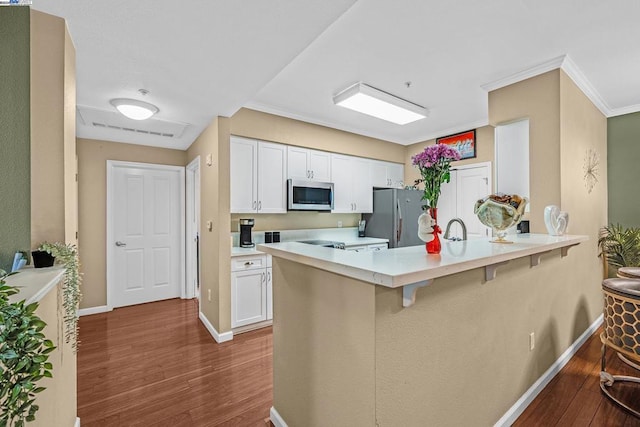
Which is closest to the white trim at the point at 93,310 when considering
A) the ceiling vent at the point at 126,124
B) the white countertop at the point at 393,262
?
the ceiling vent at the point at 126,124

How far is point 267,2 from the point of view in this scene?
149 cm

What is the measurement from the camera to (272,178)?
3.65m

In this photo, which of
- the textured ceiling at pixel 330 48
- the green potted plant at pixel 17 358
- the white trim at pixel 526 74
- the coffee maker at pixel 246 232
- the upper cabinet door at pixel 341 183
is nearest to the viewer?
the green potted plant at pixel 17 358

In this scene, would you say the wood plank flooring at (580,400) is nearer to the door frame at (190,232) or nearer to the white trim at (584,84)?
the white trim at (584,84)

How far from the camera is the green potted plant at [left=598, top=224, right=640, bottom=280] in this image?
322 centimetres

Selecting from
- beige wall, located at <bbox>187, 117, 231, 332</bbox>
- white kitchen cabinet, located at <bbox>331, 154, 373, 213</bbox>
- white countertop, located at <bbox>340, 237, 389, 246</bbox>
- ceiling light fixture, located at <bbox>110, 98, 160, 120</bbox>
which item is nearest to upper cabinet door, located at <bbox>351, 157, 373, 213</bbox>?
white kitchen cabinet, located at <bbox>331, 154, 373, 213</bbox>

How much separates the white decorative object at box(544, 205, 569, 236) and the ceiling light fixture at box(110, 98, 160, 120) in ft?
11.9

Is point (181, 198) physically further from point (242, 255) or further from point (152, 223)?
point (242, 255)

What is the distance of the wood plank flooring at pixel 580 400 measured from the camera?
184cm

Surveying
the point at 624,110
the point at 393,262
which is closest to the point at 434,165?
the point at 393,262

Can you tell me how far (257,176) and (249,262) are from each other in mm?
1023

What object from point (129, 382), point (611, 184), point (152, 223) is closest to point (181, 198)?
point (152, 223)

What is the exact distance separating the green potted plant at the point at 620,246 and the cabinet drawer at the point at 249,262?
3.86 m

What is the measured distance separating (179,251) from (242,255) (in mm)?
1923
